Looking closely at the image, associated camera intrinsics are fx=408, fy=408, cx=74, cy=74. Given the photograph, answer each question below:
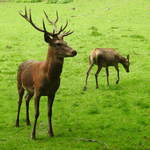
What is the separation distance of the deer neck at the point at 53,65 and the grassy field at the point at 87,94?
2057 millimetres

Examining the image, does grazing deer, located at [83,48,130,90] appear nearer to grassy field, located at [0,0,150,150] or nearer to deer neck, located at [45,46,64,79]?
grassy field, located at [0,0,150,150]

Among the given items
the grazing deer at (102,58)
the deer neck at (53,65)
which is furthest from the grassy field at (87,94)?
the deer neck at (53,65)

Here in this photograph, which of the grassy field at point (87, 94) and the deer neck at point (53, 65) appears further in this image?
the grassy field at point (87, 94)

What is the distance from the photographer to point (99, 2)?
2151 inches

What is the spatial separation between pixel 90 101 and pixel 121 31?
18.9 meters

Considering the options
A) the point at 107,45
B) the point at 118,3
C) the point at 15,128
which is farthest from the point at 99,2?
the point at 15,128

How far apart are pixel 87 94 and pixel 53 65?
276 inches

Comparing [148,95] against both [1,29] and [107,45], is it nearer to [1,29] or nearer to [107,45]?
[107,45]

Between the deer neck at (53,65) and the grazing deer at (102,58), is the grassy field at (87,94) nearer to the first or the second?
the grazing deer at (102,58)

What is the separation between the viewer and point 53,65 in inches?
487

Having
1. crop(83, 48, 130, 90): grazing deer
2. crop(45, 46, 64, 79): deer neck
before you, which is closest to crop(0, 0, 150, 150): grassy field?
crop(83, 48, 130, 90): grazing deer

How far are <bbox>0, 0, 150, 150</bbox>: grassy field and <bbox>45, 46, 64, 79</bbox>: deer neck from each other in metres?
2.06

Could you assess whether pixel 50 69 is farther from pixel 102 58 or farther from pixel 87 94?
pixel 102 58

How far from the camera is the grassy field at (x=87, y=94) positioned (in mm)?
12719
